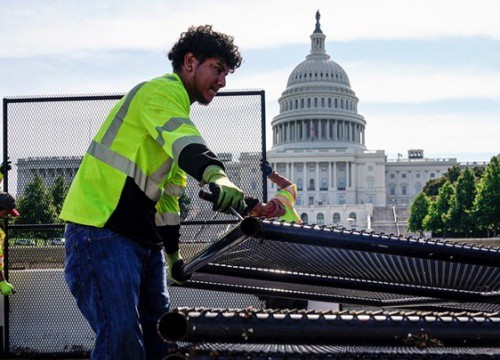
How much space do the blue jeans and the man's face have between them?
500mm

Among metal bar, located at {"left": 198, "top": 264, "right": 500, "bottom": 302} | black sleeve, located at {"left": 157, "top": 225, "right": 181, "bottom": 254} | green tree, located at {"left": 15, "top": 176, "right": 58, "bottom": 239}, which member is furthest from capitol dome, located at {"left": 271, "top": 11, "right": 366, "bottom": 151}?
metal bar, located at {"left": 198, "top": 264, "right": 500, "bottom": 302}

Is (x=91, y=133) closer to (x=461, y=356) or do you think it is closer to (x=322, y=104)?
(x=461, y=356)

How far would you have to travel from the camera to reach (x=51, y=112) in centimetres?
723

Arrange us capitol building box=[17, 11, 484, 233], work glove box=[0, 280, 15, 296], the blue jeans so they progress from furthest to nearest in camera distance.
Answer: us capitol building box=[17, 11, 484, 233]
work glove box=[0, 280, 15, 296]
the blue jeans

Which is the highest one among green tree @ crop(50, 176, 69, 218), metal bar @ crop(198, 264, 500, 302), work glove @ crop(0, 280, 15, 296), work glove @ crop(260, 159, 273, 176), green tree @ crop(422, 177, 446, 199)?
green tree @ crop(422, 177, 446, 199)

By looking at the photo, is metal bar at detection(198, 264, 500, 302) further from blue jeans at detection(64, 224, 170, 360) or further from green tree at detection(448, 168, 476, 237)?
green tree at detection(448, 168, 476, 237)

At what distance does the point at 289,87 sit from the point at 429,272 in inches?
4617

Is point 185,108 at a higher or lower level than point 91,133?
lower

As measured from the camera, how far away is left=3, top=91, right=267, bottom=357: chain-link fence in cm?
707

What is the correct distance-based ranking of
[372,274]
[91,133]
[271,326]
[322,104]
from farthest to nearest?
[322,104] → [91,133] → [372,274] → [271,326]

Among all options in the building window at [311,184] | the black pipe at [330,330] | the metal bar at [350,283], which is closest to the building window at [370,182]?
the building window at [311,184]

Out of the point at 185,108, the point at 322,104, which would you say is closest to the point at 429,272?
the point at 185,108

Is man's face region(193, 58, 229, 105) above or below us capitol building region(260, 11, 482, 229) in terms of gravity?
below

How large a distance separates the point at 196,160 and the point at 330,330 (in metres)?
0.69
